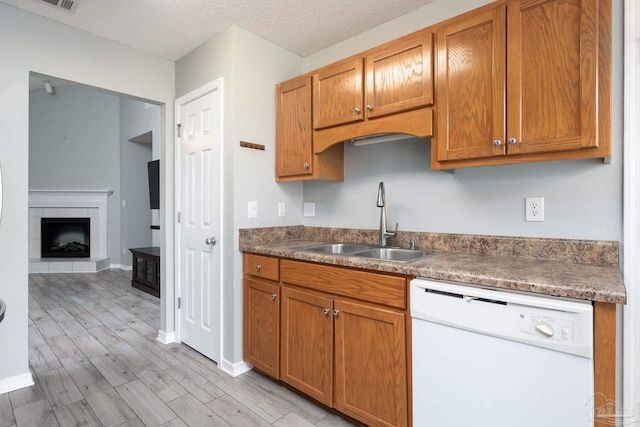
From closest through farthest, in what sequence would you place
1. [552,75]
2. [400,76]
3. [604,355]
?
[604,355] → [552,75] → [400,76]

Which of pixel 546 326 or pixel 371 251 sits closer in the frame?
pixel 546 326

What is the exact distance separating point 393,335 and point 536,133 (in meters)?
1.12

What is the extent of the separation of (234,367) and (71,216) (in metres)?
5.99

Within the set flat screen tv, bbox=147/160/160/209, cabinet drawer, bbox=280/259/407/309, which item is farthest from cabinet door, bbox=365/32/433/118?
flat screen tv, bbox=147/160/160/209

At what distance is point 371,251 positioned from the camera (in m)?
2.17

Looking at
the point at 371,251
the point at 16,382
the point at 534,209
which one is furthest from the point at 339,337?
the point at 16,382

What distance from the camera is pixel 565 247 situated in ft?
5.20

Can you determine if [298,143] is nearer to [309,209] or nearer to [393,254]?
[309,209]

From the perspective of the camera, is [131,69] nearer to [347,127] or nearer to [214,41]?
[214,41]

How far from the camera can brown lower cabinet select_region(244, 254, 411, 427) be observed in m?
1.52

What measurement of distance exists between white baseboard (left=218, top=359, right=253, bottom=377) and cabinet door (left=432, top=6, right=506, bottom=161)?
193 centimetres

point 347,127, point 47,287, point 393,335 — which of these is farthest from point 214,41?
point 47,287

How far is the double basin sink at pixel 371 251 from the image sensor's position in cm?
202

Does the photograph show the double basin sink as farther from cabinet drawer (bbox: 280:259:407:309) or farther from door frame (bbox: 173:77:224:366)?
door frame (bbox: 173:77:224:366)
